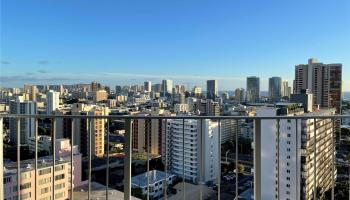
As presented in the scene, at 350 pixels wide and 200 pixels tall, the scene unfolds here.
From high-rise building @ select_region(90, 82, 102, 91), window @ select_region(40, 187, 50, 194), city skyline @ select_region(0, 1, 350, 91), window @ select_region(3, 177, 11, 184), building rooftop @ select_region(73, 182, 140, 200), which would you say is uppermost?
city skyline @ select_region(0, 1, 350, 91)

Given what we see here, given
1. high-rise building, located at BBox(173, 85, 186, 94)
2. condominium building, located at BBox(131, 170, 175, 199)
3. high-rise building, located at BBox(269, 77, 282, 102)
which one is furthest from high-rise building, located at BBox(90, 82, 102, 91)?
condominium building, located at BBox(131, 170, 175, 199)

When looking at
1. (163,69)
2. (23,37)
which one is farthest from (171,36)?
(23,37)

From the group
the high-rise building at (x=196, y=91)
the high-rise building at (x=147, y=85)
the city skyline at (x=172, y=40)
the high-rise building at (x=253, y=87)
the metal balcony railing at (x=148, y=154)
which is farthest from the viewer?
the high-rise building at (x=147, y=85)

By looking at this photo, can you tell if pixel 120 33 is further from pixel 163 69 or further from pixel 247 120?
pixel 247 120

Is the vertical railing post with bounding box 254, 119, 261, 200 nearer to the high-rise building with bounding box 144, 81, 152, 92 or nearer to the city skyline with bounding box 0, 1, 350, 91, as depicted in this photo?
the city skyline with bounding box 0, 1, 350, 91

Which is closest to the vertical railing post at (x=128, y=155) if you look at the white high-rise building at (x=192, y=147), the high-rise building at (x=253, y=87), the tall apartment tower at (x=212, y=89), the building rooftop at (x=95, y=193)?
the building rooftop at (x=95, y=193)

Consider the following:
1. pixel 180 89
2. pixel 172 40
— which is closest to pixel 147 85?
pixel 180 89

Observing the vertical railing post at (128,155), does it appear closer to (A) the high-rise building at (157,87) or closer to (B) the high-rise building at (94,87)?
(B) the high-rise building at (94,87)
